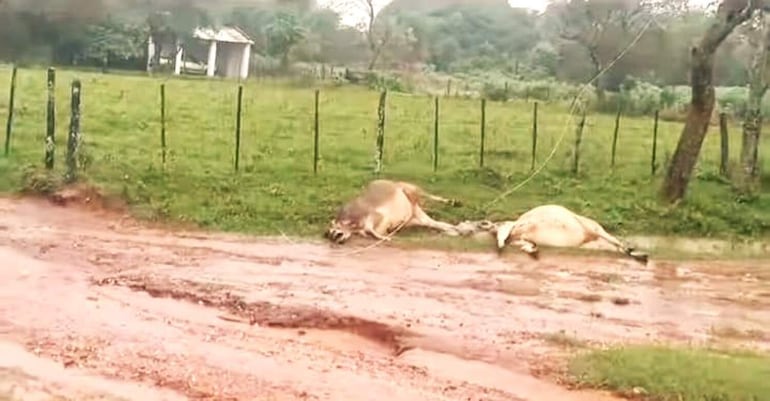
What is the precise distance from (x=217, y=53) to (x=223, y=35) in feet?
9.14

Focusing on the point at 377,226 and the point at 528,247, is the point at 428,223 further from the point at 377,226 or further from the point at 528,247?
the point at 528,247

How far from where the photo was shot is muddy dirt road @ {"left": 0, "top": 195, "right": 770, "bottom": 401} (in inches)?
328

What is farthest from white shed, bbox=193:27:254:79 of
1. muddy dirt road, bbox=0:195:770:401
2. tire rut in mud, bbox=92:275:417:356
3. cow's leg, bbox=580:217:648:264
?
tire rut in mud, bbox=92:275:417:356

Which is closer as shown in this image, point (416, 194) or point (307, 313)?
point (307, 313)

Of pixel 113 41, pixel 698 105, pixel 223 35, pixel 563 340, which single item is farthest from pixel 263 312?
pixel 223 35

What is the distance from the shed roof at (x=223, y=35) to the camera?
151 feet

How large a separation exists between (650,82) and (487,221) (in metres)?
27.9

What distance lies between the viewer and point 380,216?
51.0 feet

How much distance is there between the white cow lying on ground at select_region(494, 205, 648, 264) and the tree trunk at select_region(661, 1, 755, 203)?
3.20 metres

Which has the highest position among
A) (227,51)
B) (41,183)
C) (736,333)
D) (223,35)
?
(223,35)

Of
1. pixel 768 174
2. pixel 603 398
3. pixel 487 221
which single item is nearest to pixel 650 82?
pixel 768 174

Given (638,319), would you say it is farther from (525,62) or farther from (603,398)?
(525,62)

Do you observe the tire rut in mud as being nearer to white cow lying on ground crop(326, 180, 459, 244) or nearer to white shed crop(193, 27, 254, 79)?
white cow lying on ground crop(326, 180, 459, 244)

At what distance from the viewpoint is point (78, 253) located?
524 inches
